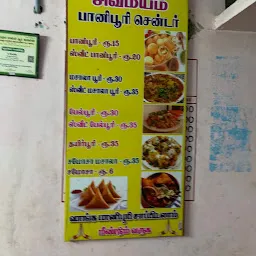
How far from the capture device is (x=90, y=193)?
1295 mm

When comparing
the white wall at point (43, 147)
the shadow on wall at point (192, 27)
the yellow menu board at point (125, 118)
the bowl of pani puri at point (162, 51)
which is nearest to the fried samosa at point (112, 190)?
the yellow menu board at point (125, 118)

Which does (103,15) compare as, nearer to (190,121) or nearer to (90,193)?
(190,121)

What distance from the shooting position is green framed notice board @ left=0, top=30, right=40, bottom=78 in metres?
1.23

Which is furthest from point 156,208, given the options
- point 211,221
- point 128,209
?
point 211,221

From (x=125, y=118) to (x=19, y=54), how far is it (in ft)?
1.37

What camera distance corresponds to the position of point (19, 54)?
124cm

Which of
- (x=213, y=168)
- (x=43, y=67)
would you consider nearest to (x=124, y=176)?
(x=213, y=168)

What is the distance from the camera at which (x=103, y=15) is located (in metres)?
1.29

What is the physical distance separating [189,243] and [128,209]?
281 mm

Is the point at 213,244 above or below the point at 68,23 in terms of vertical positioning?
below

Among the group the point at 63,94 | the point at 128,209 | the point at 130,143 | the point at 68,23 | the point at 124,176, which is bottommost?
the point at 128,209

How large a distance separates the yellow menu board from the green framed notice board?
0.12 m

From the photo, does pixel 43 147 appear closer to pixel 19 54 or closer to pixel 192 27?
pixel 19 54

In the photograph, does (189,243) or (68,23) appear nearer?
(68,23)
